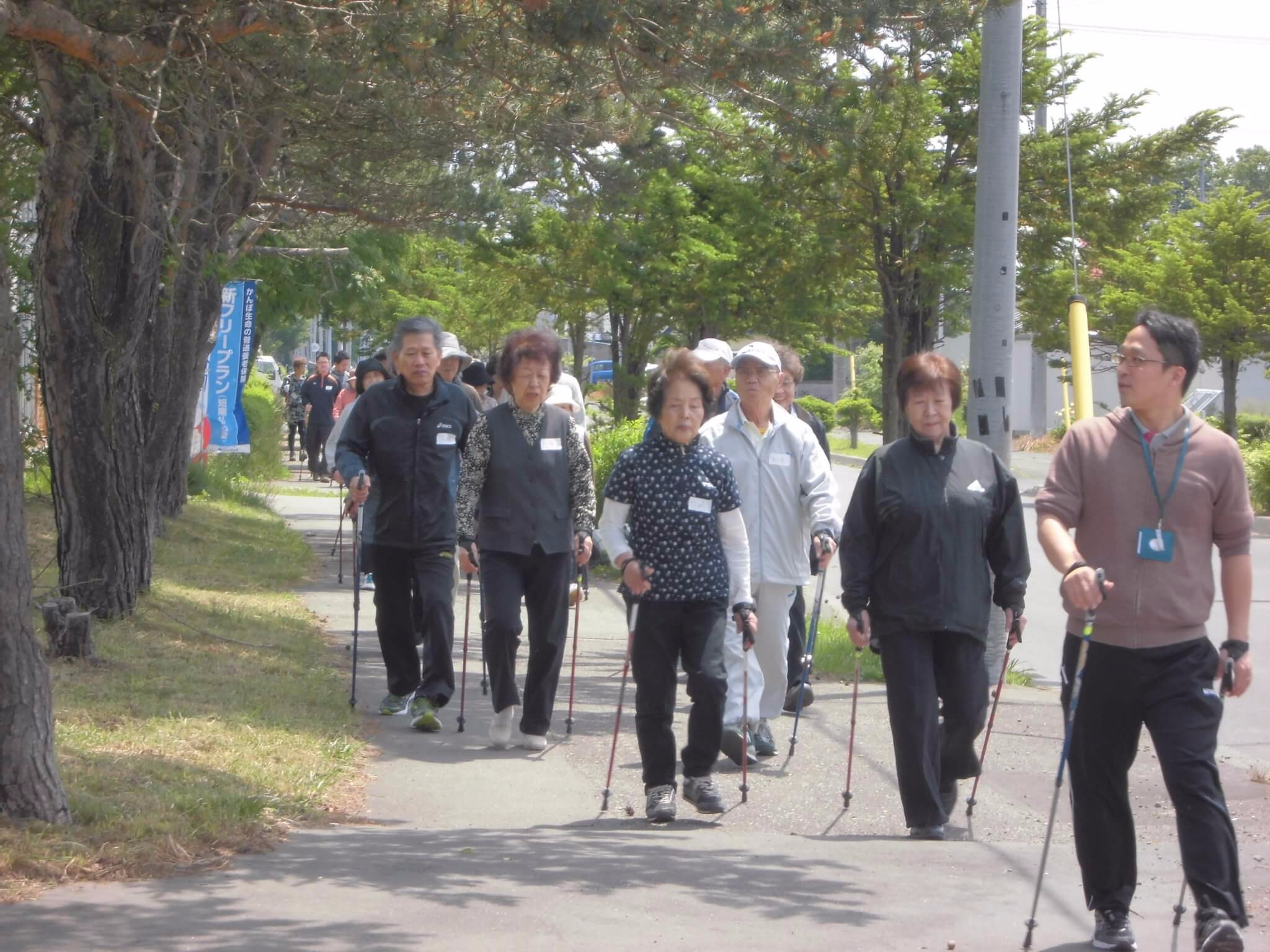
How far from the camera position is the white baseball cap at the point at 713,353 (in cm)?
788

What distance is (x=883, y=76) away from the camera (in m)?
7.55

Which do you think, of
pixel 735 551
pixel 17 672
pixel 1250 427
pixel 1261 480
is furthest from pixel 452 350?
pixel 1250 427

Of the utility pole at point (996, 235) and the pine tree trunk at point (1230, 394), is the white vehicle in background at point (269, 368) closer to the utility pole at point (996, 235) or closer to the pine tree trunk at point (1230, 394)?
the pine tree trunk at point (1230, 394)

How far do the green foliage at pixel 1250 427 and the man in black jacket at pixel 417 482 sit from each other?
1081 inches

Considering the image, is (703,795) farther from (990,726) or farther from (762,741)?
(762,741)

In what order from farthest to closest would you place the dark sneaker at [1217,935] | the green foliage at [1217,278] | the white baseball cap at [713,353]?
the green foliage at [1217,278], the white baseball cap at [713,353], the dark sneaker at [1217,935]

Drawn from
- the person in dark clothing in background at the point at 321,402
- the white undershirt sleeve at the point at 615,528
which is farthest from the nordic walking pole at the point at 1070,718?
the person in dark clothing in background at the point at 321,402

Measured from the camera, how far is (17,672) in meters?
5.34

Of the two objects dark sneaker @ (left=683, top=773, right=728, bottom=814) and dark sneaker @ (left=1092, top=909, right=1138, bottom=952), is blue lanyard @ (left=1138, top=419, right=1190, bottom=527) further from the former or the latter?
dark sneaker @ (left=683, top=773, right=728, bottom=814)

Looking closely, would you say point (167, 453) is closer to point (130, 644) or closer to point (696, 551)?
point (130, 644)

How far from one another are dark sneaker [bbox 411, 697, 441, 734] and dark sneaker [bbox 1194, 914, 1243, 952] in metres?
4.45

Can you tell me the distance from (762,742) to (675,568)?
5.56 feet

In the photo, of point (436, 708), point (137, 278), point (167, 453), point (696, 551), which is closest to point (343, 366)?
point (167, 453)

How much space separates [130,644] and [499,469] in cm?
322
